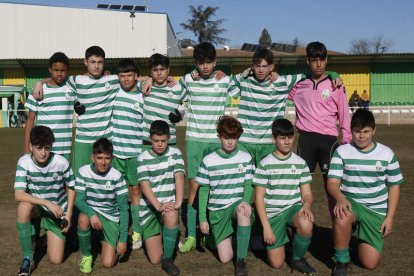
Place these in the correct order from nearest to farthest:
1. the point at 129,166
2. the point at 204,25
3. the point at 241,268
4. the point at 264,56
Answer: the point at 241,268
the point at 264,56
the point at 129,166
the point at 204,25

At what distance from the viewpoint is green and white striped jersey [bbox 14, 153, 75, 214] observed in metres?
5.25

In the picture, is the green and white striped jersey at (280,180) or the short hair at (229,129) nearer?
the green and white striped jersey at (280,180)

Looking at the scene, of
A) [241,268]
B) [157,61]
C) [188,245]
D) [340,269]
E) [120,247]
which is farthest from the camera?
[157,61]

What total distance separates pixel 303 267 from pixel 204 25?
75466mm

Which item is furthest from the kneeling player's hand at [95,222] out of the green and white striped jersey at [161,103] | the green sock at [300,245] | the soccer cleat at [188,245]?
the green sock at [300,245]

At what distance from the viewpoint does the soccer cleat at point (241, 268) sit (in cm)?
490

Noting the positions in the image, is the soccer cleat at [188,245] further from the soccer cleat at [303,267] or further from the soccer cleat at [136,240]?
the soccer cleat at [303,267]

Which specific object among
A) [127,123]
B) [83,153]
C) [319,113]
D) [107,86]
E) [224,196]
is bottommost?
[224,196]

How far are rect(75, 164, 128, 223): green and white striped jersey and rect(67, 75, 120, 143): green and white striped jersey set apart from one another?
0.87 meters

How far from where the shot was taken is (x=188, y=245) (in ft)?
18.7

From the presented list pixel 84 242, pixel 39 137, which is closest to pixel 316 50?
pixel 39 137

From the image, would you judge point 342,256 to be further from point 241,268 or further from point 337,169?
point 241,268

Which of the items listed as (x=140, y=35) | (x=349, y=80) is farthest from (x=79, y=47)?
(x=349, y=80)

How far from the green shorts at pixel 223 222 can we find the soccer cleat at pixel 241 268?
18.1 inches
